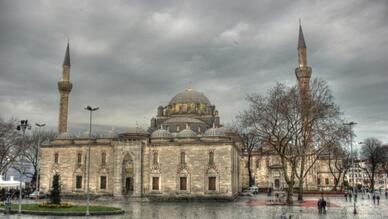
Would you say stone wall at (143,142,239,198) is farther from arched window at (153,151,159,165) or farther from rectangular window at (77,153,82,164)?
rectangular window at (77,153,82,164)

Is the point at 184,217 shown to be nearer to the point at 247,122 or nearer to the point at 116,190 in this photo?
the point at 247,122

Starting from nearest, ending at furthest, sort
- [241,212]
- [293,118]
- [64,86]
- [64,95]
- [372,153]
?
[241,212], [293,118], [64,86], [64,95], [372,153]

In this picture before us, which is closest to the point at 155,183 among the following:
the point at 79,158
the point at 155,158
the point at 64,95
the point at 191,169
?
the point at 155,158

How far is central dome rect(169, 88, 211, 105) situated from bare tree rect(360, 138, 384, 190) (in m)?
32.5

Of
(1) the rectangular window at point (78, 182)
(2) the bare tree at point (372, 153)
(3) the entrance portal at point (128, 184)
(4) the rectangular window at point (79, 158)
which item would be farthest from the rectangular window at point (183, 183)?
(2) the bare tree at point (372, 153)

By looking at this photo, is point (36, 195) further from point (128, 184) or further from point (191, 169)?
point (191, 169)

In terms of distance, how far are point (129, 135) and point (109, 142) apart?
2323 millimetres

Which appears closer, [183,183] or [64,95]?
[183,183]

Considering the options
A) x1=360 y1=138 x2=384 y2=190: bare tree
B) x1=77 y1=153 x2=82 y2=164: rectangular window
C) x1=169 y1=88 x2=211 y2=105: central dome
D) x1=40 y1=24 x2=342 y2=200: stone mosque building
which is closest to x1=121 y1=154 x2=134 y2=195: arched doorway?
x1=40 y1=24 x2=342 y2=200: stone mosque building

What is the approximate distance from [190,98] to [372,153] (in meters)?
35.2

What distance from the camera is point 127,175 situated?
40562 mm

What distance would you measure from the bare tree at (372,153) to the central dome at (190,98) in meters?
32.5

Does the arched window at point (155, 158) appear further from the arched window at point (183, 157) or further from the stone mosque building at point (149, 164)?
the arched window at point (183, 157)

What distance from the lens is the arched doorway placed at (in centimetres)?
4034
